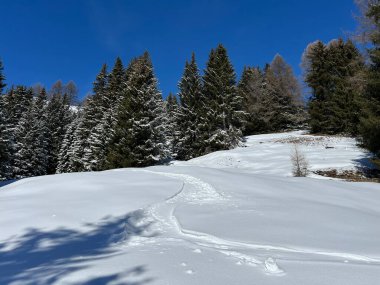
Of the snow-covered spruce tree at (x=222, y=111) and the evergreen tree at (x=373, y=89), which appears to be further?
the snow-covered spruce tree at (x=222, y=111)

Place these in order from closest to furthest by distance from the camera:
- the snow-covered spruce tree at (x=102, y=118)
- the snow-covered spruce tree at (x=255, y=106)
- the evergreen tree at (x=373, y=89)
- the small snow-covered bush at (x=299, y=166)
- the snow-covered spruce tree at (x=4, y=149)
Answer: the evergreen tree at (x=373, y=89) < the small snow-covered bush at (x=299, y=166) < the snow-covered spruce tree at (x=4, y=149) < the snow-covered spruce tree at (x=102, y=118) < the snow-covered spruce tree at (x=255, y=106)

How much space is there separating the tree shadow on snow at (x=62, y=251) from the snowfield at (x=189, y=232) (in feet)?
0.06

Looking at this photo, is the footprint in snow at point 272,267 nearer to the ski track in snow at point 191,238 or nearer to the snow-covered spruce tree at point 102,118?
the ski track in snow at point 191,238

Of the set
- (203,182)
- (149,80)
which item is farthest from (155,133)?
(203,182)

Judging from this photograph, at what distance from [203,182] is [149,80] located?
59.5ft

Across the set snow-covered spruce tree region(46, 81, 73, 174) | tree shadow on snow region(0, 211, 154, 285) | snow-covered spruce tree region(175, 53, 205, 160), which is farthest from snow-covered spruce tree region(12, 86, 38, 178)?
tree shadow on snow region(0, 211, 154, 285)

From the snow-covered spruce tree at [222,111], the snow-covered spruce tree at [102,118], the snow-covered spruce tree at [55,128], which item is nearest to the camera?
the snow-covered spruce tree at [222,111]

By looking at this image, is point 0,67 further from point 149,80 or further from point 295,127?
point 295,127

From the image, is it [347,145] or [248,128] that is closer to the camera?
[347,145]

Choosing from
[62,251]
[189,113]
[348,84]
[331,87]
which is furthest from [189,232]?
[331,87]

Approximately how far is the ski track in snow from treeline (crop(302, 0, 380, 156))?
10601mm

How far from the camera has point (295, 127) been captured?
1700 inches

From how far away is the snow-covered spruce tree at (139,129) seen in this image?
25562 mm

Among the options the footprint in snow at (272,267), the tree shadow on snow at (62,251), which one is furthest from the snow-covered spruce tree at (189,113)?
the footprint in snow at (272,267)
